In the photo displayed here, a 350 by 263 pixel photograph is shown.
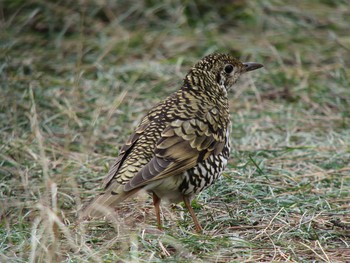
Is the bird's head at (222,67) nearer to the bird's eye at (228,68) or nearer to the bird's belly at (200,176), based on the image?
the bird's eye at (228,68)

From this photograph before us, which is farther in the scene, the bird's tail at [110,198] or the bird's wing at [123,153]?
the bird's wing at [123,153]

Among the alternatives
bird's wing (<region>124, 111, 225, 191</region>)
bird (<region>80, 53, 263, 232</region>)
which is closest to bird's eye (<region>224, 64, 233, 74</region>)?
bird (<region>80, 53, 263, 232</region>)

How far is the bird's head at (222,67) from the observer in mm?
6008

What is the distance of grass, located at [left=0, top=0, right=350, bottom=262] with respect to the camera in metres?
4.93

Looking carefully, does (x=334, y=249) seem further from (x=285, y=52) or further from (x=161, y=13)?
(x=161, y=13)

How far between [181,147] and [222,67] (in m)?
1.06

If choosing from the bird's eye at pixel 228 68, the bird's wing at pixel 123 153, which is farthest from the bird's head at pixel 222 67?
the bird's wing at pixel 123 153

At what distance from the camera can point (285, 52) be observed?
9.66 meters

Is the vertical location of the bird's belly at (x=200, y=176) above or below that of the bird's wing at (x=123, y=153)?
below

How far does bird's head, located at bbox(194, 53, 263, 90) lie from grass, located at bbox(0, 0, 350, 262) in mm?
750

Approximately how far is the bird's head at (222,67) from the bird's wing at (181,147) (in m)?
0.50

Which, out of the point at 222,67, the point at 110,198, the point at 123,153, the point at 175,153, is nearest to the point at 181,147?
the point at 175,153

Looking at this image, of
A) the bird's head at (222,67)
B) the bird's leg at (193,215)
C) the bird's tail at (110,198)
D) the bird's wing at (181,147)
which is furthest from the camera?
the bird's head at (222,67)

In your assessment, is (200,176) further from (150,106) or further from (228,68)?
(150,106)
